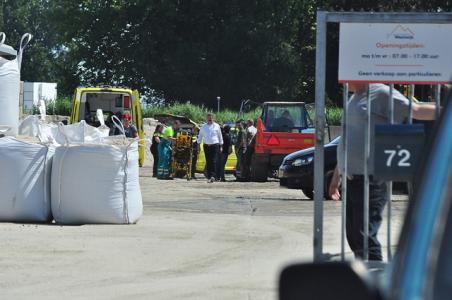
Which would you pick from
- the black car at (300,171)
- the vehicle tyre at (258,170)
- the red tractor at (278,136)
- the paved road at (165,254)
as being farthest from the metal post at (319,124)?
the vehicle tyre at (258,170)

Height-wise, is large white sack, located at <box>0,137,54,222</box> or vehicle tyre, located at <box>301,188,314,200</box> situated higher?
large white sack, located at <box>0,137,54,222</box>

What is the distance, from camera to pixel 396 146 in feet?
20.5

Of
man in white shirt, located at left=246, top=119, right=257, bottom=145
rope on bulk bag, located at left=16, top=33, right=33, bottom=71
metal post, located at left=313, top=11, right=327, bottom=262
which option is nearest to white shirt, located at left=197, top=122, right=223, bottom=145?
man in white shirt, located at left=246, top=119, right=257, bottom=145

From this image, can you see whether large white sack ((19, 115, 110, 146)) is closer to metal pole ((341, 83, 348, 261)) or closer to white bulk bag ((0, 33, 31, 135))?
white bulk bag ((0, 33, 31, 135))

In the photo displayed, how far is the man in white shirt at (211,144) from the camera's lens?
27203 millimetres

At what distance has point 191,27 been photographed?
67.9 m

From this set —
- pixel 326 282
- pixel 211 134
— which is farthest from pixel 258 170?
pixel 326 282

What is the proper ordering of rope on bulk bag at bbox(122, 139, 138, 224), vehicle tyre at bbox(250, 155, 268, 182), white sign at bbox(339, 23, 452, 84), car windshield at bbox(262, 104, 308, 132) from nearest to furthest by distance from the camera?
white sign at bbox(339, 23, 452, 84) < rope on bulk bag at bbox(122, 139, 138, 224) < vehicle tyre at bbox(250, 155, 268, 182) < car windshield at bbox(262, 104, 308, 132)

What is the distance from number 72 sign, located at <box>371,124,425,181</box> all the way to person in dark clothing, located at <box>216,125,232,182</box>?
20826mm

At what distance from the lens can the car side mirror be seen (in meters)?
1.97

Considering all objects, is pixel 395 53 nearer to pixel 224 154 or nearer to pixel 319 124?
pixel 319 124

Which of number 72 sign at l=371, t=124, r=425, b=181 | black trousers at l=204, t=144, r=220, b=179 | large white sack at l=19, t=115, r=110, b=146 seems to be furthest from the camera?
black trousers at l=204, t=144, r=220, b=179

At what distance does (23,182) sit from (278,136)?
1362 centimetres

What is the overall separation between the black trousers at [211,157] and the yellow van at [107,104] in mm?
2238
